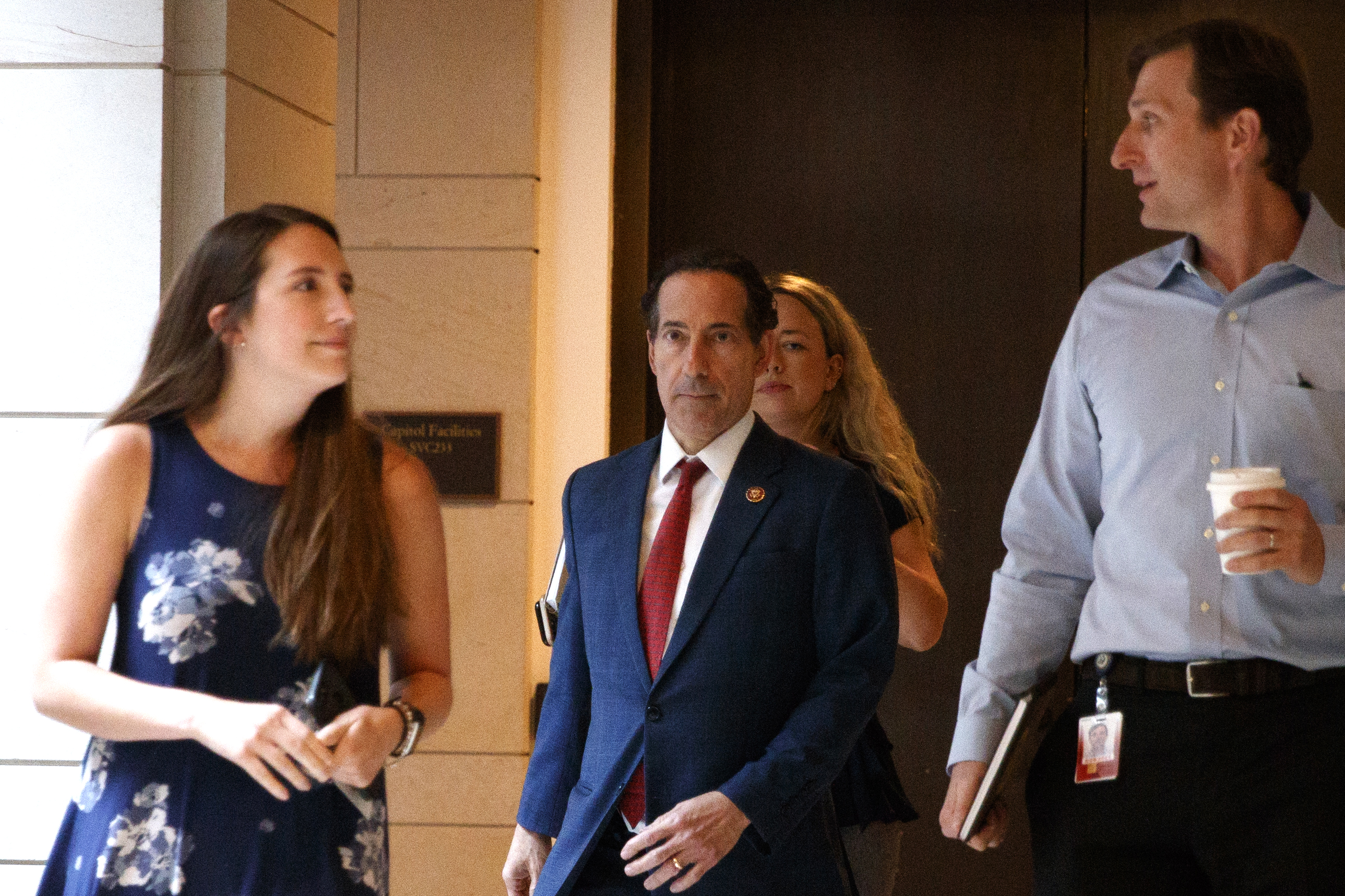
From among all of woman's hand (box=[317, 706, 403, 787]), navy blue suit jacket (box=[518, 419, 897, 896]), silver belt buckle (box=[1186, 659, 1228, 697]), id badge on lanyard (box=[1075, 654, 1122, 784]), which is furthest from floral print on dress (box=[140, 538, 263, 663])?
silver belt buckle (box=[1186, 659, 1228, 697])

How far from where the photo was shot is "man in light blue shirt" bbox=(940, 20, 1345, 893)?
88.5 inches

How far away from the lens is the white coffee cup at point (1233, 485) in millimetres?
2076

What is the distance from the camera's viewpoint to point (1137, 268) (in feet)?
8.50

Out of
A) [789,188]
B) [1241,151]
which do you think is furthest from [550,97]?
[1241,151]

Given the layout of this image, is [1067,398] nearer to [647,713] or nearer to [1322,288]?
[1322,288]

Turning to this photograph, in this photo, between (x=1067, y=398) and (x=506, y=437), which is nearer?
(x=1067, y=398)

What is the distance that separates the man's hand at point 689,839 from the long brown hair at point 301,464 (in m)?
0.54

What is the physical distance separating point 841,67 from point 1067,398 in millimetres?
2933

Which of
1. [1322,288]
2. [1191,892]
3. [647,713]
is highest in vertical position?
[1322,288]

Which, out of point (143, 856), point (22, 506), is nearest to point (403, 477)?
point (143, 856)

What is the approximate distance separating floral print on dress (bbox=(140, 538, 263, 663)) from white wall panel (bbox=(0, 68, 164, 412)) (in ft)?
3.58

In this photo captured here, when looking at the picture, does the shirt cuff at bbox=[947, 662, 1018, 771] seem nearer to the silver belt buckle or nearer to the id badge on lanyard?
the id badge on lanyard

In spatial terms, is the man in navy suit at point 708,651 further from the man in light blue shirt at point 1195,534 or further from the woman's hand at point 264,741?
the woman's hand at point 264,741

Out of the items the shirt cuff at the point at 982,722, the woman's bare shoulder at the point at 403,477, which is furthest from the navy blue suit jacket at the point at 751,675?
the woman's bare shoulder at the point at 403,477
